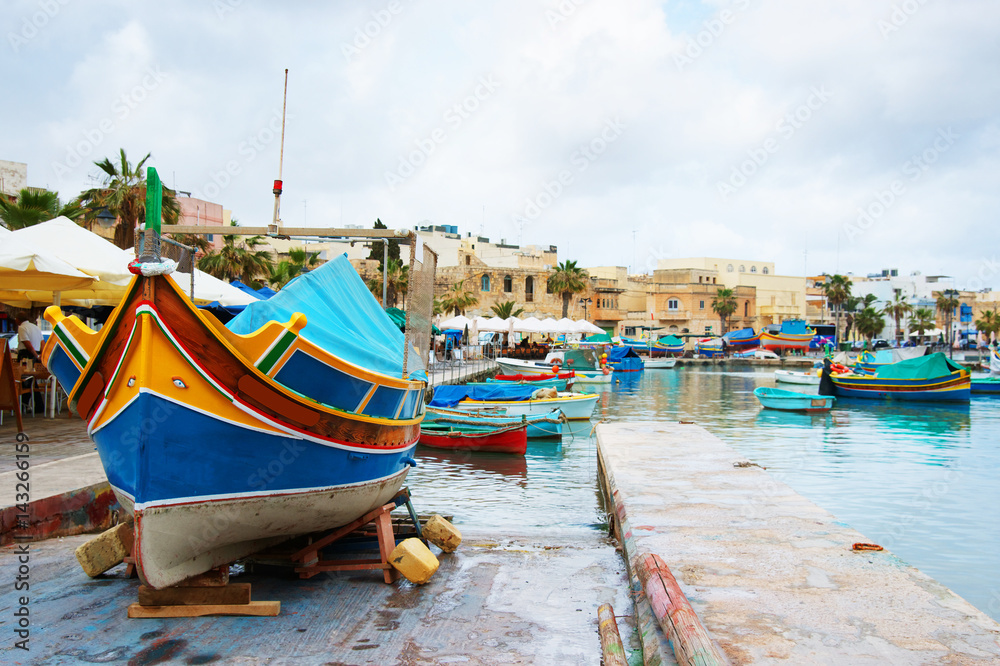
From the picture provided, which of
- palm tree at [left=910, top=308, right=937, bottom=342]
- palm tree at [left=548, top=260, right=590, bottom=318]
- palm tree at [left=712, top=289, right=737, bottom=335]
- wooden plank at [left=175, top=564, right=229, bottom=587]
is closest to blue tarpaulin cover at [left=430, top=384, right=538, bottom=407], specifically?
wooden plank at [left=175, top=564, right=229, bottom=587]

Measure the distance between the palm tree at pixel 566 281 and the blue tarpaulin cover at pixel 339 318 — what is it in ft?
187

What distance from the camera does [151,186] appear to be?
16.1 ft

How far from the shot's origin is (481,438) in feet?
58.3

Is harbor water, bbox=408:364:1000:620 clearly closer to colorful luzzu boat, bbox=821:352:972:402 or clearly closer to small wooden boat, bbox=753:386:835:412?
small wooden boat, bbox=753:386:835:412

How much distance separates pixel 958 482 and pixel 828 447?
492 centimetres

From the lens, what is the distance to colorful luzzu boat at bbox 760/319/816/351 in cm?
7394

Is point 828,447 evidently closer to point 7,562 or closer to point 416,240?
point 416,240

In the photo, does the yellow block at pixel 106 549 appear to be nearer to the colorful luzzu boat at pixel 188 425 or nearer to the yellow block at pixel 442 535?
the colorful luzzu boat at pixel 188 425

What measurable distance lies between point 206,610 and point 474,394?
1486 cm

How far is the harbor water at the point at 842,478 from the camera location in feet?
34.6

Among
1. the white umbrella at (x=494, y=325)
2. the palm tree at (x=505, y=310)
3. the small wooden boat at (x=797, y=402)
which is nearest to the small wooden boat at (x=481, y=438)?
the small wooden boat at (x=797, y=402)

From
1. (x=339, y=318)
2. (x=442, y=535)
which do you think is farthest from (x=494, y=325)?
(x=442, y=535)

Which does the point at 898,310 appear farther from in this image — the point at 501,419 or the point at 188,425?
the point at 188,425

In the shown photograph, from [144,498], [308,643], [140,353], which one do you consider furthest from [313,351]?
[308,643]
